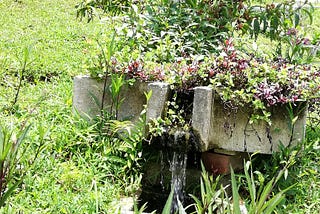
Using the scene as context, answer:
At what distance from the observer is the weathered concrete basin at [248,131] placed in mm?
3488

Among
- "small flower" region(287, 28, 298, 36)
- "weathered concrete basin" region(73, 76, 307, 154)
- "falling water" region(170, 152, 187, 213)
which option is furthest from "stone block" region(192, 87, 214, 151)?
"small flower" region(287, 28, 298, 36)

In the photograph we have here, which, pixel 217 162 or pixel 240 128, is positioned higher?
pixel 240 128

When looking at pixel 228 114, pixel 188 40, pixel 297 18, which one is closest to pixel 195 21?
pixel 188 40

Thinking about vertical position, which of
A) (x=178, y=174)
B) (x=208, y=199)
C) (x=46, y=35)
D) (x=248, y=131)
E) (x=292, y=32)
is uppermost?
(x=46, y=35)

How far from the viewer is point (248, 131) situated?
352 centimetres

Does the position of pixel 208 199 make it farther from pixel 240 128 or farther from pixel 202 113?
pixel 240 128

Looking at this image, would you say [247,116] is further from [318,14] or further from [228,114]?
[318,14]

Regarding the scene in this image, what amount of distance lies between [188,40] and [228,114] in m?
0.91

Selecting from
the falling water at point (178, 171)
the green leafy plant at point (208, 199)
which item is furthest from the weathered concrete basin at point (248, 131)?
the green leafy plant at point (208, 199)

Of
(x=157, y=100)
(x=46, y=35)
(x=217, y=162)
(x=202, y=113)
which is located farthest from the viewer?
(x=46, y=35)

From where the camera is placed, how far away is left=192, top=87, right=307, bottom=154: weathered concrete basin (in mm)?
3488

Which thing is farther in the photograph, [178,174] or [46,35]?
[46,35]

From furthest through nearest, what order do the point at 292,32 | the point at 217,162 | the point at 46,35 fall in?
1. the point at 46,35
2. the point at 292,32
3. the point at 217,162

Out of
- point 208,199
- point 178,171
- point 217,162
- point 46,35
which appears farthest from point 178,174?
point 46,35
